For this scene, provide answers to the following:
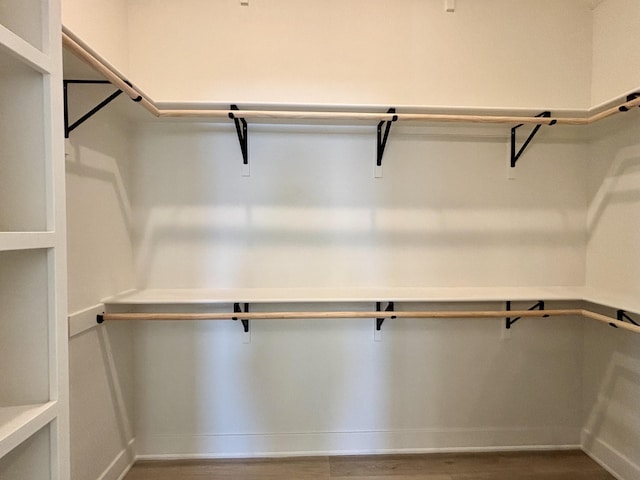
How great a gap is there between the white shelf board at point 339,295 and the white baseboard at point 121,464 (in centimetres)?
82

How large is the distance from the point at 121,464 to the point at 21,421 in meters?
1.49

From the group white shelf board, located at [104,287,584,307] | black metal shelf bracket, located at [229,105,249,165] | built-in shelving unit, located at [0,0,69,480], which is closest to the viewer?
built-in shelving unit, located at [0,0,69,480]

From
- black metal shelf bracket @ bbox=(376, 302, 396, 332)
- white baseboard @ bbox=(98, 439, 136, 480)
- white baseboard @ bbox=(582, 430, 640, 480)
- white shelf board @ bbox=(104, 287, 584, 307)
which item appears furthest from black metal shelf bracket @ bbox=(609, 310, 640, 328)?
white baseboard @ bbox=(98, 439, 136, 480)

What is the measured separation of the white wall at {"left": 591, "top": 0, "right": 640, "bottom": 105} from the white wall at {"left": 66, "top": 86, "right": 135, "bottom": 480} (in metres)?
2.48

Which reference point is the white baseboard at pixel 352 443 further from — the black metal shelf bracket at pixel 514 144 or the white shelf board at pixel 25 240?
the white shelf board at pixel 25 240

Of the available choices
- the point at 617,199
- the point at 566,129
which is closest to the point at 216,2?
the point at 566,129

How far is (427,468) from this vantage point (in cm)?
211

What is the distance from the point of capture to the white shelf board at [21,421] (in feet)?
2.52

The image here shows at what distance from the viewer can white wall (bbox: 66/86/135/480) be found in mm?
1623

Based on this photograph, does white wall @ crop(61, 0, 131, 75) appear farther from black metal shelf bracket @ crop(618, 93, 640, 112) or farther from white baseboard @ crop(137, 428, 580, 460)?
black metal shelf bracket @ crop(618, 93, 640, 112)

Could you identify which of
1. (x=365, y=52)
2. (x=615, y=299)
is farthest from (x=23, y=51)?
(x=615, y=299)

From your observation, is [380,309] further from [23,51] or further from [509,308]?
[23,51]

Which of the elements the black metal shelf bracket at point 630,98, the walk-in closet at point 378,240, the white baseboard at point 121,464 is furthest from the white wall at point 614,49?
the white baseboard at point 121,464

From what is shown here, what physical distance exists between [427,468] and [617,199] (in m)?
1.79
